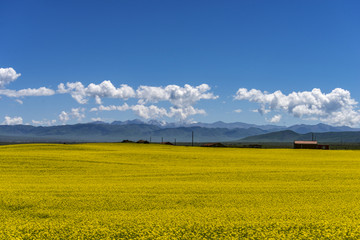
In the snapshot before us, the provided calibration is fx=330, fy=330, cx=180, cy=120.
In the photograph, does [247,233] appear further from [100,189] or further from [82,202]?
[100,189]

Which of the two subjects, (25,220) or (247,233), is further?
(25,220)

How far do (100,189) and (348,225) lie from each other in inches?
489

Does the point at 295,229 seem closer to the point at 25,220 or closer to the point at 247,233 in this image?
the point at 247,233

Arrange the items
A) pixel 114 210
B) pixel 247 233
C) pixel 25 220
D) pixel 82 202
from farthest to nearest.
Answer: pixel 82 202 < pixel 114 210 < pixel 25 220 < pixel 247 233

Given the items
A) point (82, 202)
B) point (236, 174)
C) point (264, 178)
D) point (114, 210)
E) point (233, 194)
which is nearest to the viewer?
point (114, 210)

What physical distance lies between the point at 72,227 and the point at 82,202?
13.3 feet

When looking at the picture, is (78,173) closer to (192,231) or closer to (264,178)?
(264,178)

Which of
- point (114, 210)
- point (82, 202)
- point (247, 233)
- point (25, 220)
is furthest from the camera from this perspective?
point (82, 202)

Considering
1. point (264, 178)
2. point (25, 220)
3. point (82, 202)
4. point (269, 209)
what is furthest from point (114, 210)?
point (264, 178)

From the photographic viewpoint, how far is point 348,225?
1137cm

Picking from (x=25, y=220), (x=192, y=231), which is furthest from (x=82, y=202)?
(x=192, y=231)

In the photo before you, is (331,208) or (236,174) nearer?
(331,208)

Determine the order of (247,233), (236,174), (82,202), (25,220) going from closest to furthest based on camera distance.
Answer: (247,233)
(25,220)
(82,202)
(236,174)

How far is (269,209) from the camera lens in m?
13.8
